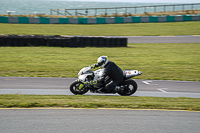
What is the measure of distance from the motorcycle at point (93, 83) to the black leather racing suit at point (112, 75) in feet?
0.43

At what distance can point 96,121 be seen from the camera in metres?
6.75

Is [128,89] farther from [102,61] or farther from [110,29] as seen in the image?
[110,29]

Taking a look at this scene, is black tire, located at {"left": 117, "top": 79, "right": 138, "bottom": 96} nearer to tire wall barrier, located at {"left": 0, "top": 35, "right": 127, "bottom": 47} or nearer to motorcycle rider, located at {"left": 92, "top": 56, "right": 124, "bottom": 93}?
motorcycle rider, located at {"left": 92, "top": 56, "right": 124, "bottom": 93}

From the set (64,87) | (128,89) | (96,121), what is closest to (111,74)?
(128,89)

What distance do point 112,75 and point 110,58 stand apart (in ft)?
26.5

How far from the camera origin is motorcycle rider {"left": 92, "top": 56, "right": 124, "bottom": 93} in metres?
9.91

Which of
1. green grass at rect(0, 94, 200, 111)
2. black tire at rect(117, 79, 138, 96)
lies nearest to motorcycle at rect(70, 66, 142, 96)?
black tire at rect(117, 79, 138, 96)

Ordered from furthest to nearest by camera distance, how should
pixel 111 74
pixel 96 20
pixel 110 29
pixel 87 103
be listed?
1. pixel 96 20
2. pixel 110 29
3. pixel 111 74
4. pixel 87 103

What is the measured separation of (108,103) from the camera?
834 cm

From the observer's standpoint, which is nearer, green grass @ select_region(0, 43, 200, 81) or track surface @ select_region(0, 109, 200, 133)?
track surface @ select_region(0, 109, 200, 133)

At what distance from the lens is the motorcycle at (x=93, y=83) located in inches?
400

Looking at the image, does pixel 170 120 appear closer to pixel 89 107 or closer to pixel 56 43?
pixel 89 107

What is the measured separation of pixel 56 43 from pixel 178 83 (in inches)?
441

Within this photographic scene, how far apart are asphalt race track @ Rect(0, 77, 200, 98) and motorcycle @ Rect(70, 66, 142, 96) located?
361 millimetres
